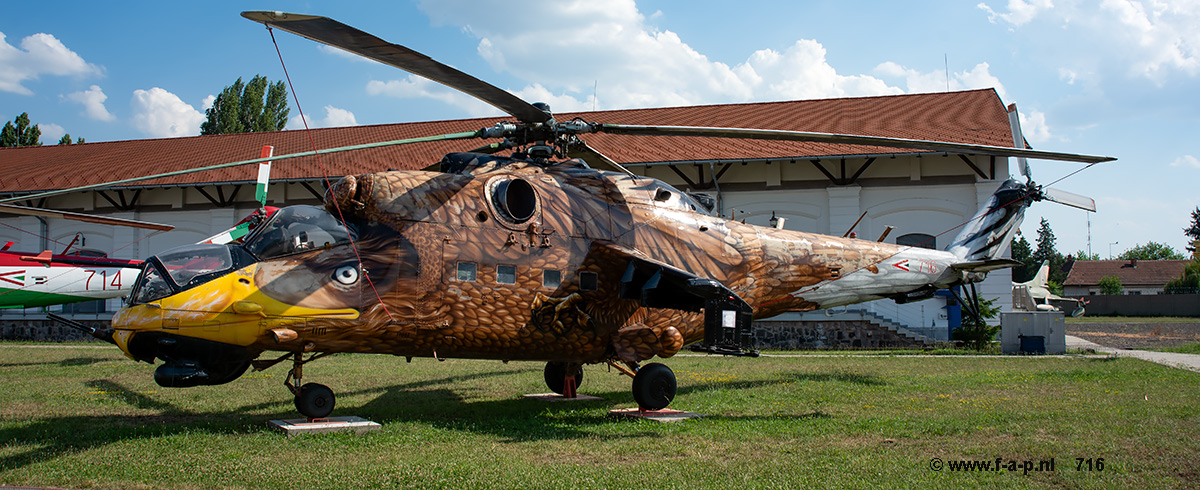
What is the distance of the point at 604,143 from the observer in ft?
92.1

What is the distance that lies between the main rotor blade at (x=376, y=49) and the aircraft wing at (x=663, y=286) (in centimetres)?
268

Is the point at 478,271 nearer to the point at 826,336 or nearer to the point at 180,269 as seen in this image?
the point at 180,269

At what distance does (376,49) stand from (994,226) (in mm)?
12915

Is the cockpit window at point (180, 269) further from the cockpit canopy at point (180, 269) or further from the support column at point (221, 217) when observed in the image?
the support column at point (221, 217)

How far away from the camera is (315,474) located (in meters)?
6.39

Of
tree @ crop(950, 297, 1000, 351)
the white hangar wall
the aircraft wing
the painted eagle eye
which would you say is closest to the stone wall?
the white hangar wall

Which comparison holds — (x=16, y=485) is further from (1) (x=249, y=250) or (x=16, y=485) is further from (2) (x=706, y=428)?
(2) (x=706, y=428)

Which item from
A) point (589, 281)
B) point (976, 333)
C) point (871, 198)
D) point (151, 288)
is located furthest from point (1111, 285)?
point (151, 288)

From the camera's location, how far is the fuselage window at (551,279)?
31.0 ft

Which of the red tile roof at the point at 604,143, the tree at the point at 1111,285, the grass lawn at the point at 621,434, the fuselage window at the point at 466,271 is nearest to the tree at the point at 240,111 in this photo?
the red tile roof at the point at 604,143

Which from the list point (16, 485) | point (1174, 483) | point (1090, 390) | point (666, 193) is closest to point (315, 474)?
point (16, 485)

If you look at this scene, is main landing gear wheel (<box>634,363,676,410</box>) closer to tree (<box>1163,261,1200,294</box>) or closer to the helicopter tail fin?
the helicopter tail fin

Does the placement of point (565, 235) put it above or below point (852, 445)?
above

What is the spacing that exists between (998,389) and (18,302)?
2064 centimetres
